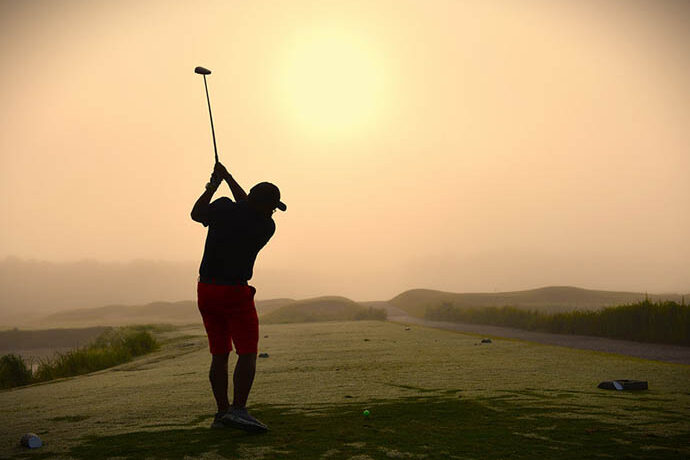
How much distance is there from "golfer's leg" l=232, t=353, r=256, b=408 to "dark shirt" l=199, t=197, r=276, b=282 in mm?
625

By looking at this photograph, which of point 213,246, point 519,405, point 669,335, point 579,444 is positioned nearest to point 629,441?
point 579,444

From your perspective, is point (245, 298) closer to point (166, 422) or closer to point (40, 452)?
point (166, 422)

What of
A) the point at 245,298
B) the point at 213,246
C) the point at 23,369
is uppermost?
the point at 213,246

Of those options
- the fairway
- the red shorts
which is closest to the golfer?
the red shorts

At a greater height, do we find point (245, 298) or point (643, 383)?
point (245, 298)

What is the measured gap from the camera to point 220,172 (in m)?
5.51

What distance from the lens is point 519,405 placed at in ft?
18.3

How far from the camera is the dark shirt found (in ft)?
16.4

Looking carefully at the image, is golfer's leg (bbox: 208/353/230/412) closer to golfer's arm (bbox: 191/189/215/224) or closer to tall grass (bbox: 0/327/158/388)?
→ golfer's arm (bbox: 191/189/215/224)

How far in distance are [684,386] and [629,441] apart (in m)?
2.88

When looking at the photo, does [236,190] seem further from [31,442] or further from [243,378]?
[31,442]

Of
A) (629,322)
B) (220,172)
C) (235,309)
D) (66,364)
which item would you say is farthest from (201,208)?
(629,322)

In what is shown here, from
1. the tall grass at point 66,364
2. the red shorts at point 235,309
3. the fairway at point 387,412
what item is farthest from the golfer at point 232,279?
the tall grass at point 66,364

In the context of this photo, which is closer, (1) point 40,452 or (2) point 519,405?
(1) point 40,452
